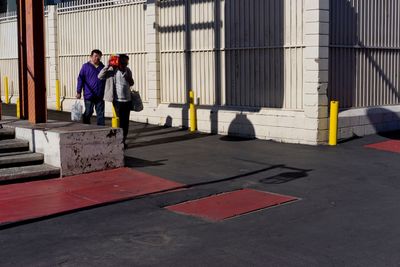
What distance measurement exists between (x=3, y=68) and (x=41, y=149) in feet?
49.8

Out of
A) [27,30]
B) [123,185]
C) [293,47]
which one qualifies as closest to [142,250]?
[123,185]

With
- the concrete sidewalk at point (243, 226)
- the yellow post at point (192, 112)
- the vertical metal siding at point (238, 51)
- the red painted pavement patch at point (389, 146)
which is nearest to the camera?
the concrete sidewalk at point (243, 226)

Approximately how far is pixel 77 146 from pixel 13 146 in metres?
1.29

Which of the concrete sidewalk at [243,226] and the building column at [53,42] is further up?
the building column at [53,42]

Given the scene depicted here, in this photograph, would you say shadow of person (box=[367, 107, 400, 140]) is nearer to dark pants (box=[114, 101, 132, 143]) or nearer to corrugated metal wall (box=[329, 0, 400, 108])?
corrugated metal wall (box=[329, 0, 400, 108])

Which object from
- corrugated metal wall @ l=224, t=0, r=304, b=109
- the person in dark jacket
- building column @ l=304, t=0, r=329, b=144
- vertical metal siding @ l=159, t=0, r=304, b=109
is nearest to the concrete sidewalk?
the person in dark jacket

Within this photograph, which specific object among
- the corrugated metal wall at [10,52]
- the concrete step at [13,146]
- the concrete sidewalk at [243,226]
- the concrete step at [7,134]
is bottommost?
the concrete sidewalk at [243,226]

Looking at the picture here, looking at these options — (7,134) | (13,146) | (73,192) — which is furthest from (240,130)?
(73,192)

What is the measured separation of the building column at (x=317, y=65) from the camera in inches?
508

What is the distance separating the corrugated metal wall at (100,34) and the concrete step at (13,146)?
7.09 meters

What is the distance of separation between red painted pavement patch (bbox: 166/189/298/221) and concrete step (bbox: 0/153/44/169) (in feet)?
10.4

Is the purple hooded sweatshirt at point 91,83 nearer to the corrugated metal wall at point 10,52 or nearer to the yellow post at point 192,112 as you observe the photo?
the yellow post at point 192,112

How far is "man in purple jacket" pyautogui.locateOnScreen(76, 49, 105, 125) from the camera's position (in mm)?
12445

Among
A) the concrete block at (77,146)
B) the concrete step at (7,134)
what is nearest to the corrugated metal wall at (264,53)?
the concrete block at (77,146)
